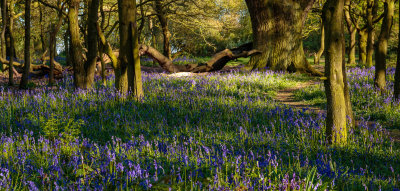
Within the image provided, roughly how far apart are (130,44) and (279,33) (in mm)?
7509

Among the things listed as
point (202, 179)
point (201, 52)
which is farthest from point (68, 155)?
point (201, 52)

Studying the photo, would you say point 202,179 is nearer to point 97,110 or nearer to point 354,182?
point 354,182

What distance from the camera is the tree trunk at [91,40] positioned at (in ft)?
29.3

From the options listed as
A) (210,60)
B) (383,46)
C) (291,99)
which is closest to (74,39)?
(291,99)

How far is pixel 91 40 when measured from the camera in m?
9.38

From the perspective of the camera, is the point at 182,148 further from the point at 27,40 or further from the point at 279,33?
the point at 279,33

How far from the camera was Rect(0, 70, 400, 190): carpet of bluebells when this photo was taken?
11.0 ft

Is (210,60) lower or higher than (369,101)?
higher

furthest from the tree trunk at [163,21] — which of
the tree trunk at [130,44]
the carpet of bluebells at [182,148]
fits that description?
the tree trunk at [130,44]

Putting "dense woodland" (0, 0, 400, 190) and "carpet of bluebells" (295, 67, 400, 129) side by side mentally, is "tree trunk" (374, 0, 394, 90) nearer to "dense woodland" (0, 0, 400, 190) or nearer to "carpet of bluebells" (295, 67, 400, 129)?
"dense woodland" (0, 0, 400, 190)

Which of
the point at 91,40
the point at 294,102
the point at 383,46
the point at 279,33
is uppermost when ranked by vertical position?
the point at 279,33

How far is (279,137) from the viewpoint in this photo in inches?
203

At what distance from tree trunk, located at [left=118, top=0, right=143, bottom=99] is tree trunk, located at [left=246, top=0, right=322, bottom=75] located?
7089 mm

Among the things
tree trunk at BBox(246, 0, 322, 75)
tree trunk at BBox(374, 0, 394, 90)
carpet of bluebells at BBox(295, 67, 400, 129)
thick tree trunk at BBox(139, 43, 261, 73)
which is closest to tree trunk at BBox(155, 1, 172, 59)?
thick tree trunk at BBox(139, 43, 261, 73)
